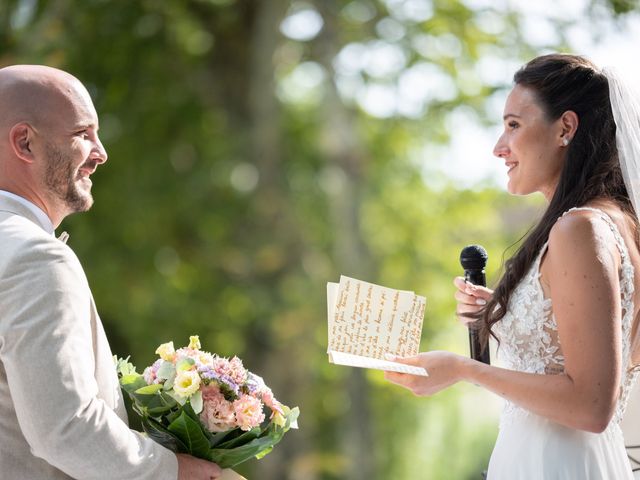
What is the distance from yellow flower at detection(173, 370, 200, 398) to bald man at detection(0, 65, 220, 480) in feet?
0.53

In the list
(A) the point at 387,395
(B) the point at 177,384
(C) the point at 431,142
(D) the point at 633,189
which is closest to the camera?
(B) the point at 177,384

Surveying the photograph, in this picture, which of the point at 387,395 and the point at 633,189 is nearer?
the point at 633,189

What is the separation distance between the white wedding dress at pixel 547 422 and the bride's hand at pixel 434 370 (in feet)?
0.73

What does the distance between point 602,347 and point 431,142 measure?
40.9ft

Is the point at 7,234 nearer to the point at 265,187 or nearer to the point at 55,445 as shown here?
the point at 55,445

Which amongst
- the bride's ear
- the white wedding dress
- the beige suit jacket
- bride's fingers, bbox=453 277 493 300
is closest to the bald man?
the beige suit jacket

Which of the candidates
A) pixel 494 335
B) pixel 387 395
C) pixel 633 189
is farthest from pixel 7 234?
pixel 387 395

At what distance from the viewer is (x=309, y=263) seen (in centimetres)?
1266

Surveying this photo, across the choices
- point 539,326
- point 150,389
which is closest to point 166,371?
point 150,389

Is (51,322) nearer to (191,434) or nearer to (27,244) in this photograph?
(27,244)

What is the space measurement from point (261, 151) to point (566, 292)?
1011cm

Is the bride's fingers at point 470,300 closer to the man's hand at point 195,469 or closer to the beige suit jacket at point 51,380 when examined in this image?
the man's hand at point 195,469

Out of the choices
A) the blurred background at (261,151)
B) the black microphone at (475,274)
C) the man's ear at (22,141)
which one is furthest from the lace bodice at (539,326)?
the blurred background at (261,151)

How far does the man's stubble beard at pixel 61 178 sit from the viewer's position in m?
2.71
